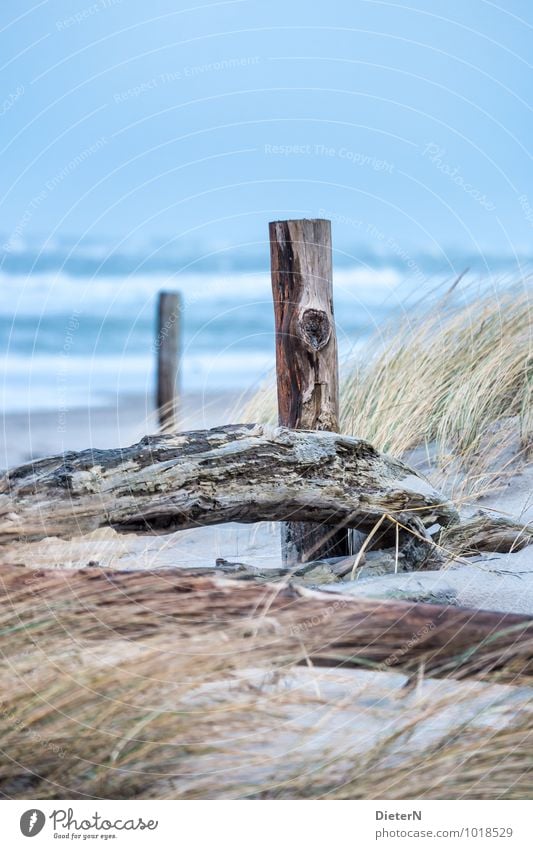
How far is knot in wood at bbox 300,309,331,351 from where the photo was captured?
401cm

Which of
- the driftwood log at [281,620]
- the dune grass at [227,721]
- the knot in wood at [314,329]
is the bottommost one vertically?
the dune grass at [227,721]

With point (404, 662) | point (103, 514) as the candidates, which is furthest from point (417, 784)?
point (103, 514)

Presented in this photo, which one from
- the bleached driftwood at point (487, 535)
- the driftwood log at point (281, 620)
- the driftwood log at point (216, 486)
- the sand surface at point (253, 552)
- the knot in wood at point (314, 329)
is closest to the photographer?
the driftwood log at point (281, 620)

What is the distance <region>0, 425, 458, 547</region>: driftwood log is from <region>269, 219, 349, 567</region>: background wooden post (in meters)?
0.36

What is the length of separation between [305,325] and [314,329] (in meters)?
0.04

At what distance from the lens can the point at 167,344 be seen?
312 inches

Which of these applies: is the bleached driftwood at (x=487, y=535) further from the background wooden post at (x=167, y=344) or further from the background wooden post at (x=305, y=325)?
the background wooden post at (x=167, y=344)

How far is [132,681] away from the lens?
2.63m

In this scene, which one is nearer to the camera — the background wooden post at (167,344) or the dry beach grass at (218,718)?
the dry beach grass at (218,718)

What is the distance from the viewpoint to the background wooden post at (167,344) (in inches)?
308
